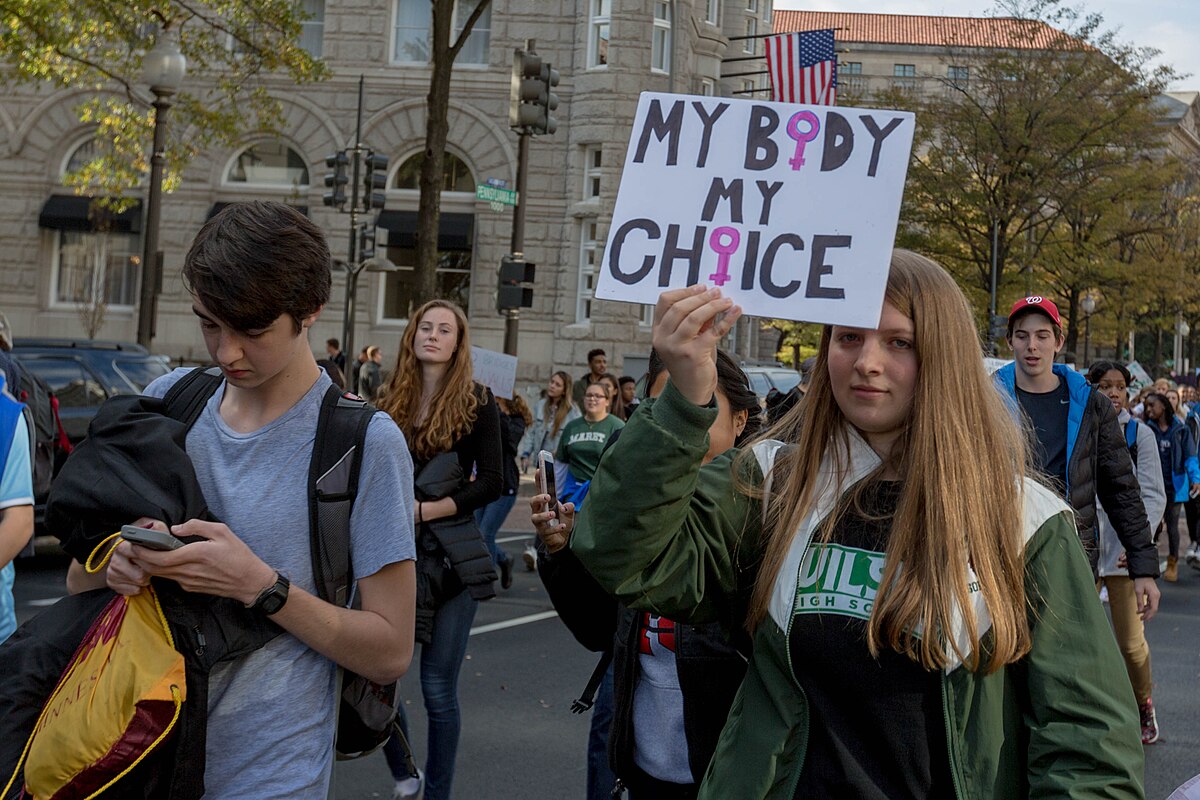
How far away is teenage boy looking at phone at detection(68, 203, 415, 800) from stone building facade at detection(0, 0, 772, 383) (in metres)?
27.9

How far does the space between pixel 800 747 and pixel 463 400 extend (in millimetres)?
3542

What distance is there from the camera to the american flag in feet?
76.7

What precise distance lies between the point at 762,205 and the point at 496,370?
6.55m

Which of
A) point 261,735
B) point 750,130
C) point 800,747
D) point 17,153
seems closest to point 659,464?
point 800,747

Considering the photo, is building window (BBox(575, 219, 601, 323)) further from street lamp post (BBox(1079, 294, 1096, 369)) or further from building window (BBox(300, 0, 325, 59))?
street lamp post (BBox(1079, 294, 1096, 369))

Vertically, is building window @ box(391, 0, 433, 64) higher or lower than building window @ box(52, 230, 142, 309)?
higher

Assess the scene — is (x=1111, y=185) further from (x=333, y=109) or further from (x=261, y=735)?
(x=261, y=735)

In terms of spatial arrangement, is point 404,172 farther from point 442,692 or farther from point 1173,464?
point 442,692

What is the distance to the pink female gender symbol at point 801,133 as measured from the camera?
2.45 metres

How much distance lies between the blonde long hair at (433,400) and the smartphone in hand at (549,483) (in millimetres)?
1879

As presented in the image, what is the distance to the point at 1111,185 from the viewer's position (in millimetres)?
30172

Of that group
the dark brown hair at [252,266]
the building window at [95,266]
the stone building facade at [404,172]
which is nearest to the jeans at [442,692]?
the dark brown hair at [252,266]

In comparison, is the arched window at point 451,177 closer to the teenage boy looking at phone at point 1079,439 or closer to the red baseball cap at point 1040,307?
the red baseball cap at point 1040,307

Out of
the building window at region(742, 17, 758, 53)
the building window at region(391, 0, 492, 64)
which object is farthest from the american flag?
the building window at region(742, 17, 758, 53)
